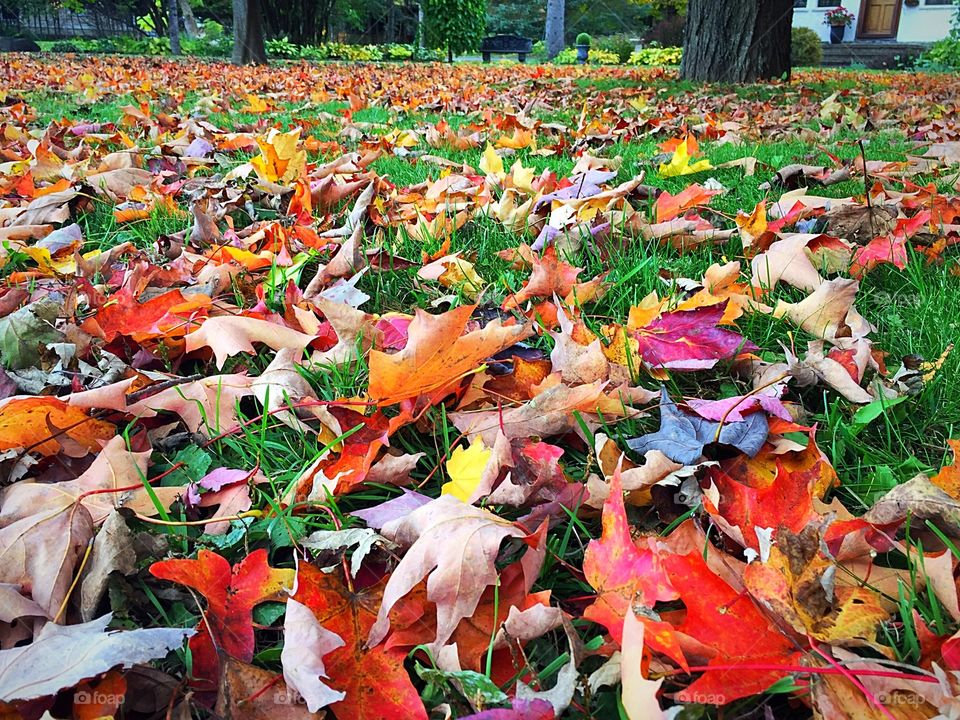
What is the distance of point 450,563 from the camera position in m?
0.89

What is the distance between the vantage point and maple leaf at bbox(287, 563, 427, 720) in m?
0.79

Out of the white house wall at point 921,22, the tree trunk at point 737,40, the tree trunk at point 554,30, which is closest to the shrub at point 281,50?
the tree trunk at point 554,30

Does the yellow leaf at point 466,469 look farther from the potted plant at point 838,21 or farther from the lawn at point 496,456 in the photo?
the potted plant at point 838,21

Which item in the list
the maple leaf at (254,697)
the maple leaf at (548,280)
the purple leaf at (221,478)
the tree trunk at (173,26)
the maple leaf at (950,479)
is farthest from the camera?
the tree trunk at (173,26)

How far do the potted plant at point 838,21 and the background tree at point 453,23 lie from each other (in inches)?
505

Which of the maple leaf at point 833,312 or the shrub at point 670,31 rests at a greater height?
the shrub at point 670,31

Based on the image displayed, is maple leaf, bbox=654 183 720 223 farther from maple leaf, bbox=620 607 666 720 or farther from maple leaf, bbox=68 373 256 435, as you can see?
maple leaf, bbox=620 607 666 720

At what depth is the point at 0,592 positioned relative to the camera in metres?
0.89

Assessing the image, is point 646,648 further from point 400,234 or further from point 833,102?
point 833,102

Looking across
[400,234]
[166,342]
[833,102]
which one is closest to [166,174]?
[400,234]

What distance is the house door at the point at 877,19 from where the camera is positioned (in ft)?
79.5

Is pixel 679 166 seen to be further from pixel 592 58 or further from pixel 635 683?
pixel 592 58

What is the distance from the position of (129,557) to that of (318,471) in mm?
306

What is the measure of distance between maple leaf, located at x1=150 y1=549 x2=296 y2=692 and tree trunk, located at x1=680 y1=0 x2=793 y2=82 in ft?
28.4
